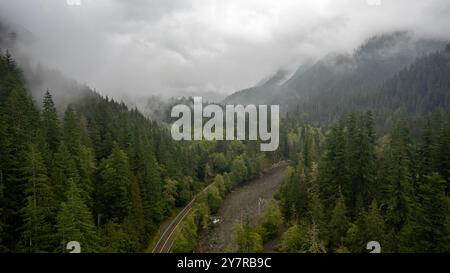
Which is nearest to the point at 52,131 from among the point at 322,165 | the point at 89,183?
the point at 89,183

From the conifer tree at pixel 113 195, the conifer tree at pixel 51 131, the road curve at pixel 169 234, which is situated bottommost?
the road curve at pixel 169 234

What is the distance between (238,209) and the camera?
77.6m

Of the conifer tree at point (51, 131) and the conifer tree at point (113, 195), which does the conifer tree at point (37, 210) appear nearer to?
the conifer tree at point (51, 131)

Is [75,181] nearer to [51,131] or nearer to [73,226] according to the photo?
[51,131]

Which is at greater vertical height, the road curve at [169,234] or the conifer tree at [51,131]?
the conifer tree at [51,131]

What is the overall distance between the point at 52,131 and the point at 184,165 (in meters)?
46.2

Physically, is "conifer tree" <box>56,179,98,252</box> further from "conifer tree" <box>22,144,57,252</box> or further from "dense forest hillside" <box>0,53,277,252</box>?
"conifer tree" <box>22,144,57,252</box>

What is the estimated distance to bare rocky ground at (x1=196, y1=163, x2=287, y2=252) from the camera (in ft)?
195

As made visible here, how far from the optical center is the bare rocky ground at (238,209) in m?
59.6

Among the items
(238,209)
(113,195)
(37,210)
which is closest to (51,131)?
(113,195)

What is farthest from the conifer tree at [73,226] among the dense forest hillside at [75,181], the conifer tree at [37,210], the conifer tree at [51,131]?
the conifer tree at [51,131]

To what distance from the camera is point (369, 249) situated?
32.9 meters
